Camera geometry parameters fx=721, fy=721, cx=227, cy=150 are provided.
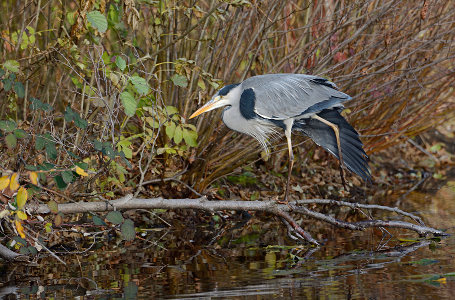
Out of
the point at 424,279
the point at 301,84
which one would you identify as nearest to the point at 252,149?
the point at 301,84

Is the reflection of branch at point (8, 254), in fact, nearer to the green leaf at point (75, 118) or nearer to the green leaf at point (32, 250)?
the green leaf at point (32, 250)

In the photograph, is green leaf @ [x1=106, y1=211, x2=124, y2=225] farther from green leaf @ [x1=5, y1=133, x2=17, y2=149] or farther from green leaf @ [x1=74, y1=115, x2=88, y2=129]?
green leaf @ [x1=5, y1=133, x2=17, y2=149]

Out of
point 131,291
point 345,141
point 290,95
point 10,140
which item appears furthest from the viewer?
point 345,141

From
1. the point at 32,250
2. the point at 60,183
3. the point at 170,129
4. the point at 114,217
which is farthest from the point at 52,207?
the point at 170,129

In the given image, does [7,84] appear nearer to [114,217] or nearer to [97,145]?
[97,145]

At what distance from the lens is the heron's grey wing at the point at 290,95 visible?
6074 mm

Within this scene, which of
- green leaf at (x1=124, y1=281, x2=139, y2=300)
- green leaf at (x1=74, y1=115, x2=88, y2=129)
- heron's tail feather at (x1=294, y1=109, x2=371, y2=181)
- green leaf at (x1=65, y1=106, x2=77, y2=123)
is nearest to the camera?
green leaf at (x1=124, y1=281, x2=139, y2=300)

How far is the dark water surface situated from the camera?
4176mm

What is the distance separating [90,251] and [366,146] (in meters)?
4.32

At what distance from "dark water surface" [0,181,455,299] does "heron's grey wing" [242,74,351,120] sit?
1.10 meters

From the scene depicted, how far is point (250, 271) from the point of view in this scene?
188 inches

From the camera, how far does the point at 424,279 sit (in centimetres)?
432

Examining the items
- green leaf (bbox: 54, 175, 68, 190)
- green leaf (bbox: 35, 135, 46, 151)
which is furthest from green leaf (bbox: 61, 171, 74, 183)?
green leaf (bbox: 35, 135, 46, 151)

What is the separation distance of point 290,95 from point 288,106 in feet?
0.32
